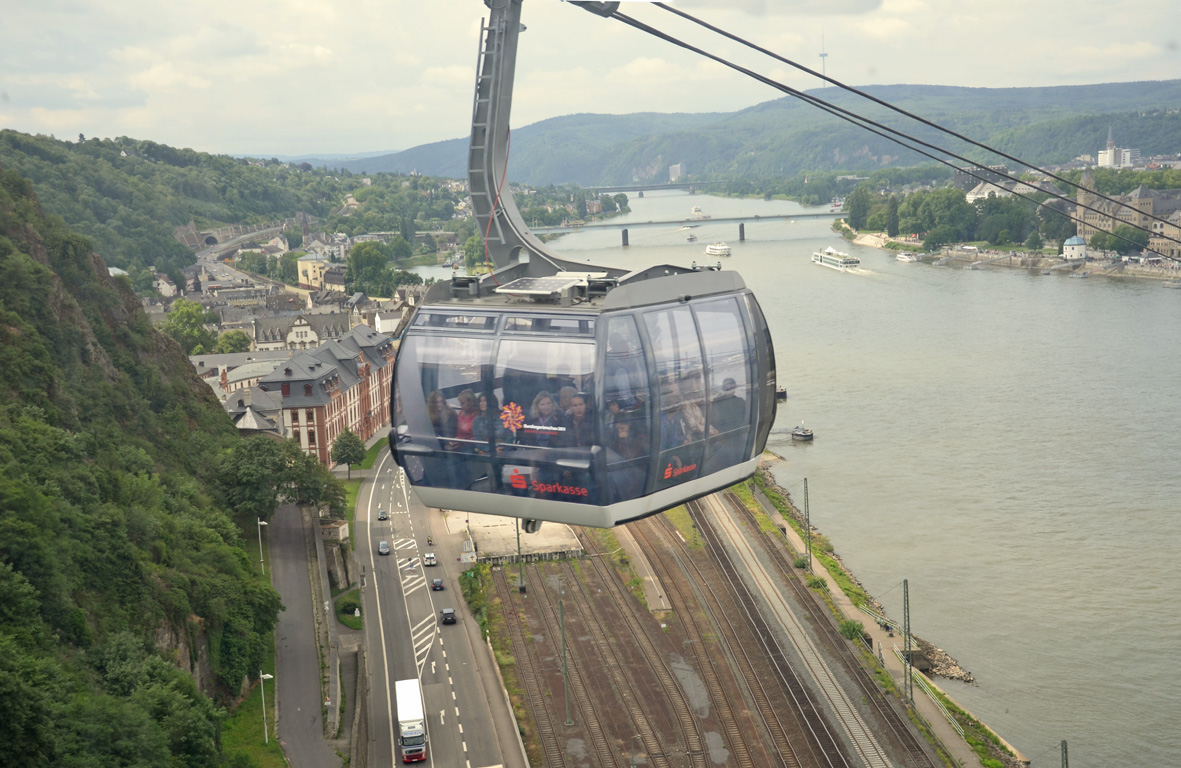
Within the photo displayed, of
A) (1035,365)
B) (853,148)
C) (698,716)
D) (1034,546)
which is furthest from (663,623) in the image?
(853,148)

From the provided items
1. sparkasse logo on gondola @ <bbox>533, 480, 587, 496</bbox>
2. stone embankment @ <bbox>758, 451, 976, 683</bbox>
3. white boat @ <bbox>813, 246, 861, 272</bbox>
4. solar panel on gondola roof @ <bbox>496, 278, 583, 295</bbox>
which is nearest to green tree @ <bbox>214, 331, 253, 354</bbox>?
stone embankment @ <bbox>758, 451, 976, 683</bbox>

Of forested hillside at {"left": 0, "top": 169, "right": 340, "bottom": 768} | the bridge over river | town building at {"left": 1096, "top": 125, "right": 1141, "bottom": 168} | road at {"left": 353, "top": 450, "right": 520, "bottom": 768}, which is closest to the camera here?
forested hillside at {"left": 0, "top": 169, "right": 340, "bottom": 768}

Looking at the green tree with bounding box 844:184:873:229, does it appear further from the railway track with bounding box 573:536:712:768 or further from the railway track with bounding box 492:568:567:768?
the railway track with bounding box 492:568:567:768

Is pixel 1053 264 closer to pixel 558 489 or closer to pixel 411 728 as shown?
pixel 411 728

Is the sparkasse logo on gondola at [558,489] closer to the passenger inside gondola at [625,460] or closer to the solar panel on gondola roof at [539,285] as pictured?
the passenger inside gondola at [625,460]

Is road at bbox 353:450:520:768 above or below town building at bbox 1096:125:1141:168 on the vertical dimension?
below

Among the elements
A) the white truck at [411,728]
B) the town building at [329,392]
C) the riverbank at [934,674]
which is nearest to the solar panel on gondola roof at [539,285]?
the white truck at [411,728]
